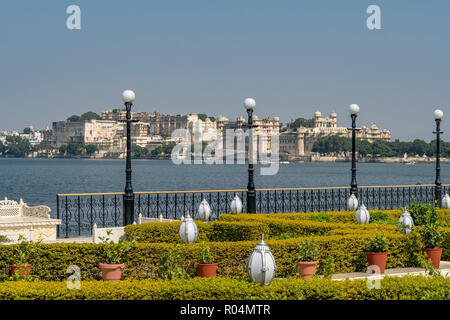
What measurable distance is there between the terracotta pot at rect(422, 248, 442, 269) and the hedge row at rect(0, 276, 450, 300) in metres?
4.00

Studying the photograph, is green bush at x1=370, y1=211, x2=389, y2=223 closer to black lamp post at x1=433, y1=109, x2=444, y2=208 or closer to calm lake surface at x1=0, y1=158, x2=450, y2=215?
black lamp post at x1=433, y1=109, x2=444, y2=208

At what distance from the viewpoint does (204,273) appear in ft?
32.1

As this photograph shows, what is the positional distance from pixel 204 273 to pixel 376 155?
7544 inches

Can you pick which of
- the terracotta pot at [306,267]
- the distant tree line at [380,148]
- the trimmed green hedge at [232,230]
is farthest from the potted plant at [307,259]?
the distant tree line at [380,148]

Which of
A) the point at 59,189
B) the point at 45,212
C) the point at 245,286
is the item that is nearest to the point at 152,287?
the point at 245,286

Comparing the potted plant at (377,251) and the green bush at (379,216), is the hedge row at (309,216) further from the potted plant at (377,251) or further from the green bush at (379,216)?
the potted plant at (377,251)

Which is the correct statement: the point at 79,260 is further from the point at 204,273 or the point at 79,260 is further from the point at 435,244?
the point at 435,244

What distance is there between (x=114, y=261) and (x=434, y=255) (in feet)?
19.4

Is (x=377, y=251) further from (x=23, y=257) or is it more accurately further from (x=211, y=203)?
(x=211, y=203)

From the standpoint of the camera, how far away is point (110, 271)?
989cm

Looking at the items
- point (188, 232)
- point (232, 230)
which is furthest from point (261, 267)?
point (232, 230)

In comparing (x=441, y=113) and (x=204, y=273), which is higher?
(x=441, y=113)

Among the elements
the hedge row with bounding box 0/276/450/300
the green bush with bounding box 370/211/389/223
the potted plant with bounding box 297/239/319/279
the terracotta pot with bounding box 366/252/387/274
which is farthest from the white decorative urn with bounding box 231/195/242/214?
the hedge row with bounding box 0/276/450/300

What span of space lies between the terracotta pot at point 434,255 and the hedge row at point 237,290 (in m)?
4.00
